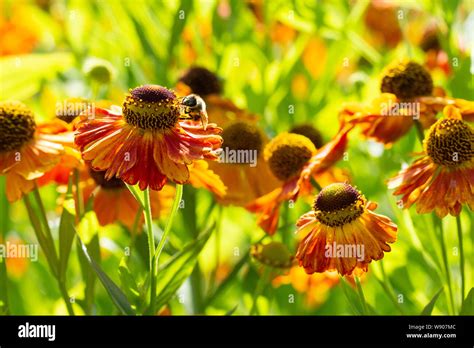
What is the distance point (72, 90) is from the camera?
1.62m

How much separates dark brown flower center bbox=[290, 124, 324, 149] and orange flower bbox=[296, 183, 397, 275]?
29cm

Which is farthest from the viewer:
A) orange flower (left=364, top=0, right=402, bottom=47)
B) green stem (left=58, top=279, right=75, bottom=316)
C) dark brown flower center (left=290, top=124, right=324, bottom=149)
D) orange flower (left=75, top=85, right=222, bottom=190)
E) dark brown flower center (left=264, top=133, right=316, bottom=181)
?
orange flower (left=364, top=0, right=402, bottom=47)

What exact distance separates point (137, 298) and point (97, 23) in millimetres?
783

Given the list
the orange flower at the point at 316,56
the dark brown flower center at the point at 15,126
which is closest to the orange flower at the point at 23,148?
the dark brown flower center at the point at 15,126

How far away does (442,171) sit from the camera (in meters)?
0.96

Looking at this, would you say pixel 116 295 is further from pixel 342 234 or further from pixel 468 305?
pixel 468 305

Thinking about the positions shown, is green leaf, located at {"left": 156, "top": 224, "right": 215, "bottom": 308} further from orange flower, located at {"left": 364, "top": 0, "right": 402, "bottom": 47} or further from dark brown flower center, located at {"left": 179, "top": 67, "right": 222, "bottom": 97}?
orange flower, located at {"left": 364, "top": 0, "right": 402, "bottom": 47}

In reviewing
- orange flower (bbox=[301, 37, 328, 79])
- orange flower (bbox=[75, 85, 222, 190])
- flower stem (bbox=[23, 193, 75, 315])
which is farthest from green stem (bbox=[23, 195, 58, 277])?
orange flower (bbox=[301, 37, 328, 79])

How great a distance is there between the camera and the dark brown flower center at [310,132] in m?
1.22

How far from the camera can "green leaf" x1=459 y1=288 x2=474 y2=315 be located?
933 millimetres

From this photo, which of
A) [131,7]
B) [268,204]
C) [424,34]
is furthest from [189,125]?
[424,34]

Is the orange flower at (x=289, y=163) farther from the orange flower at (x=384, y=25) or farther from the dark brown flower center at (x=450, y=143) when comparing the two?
the orange flower at (x=384, y=25)

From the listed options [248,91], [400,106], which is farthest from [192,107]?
[248,91]

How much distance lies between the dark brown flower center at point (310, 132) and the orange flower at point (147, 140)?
0.29 meters
